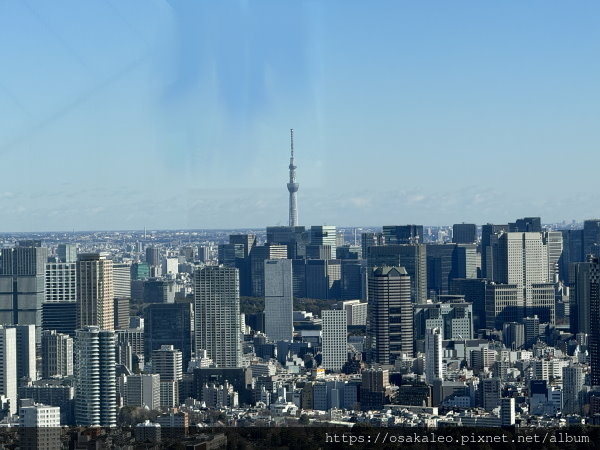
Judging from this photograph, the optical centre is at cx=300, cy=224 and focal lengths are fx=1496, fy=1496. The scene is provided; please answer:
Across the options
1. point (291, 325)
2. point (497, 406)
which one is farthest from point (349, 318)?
point (497, 406)

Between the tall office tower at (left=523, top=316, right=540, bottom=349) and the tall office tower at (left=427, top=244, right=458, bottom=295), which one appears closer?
the tall office tower at (left=523, top=316, right=540, bottom=349)

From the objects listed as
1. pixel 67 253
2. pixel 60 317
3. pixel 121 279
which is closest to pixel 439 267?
pixel 121 279

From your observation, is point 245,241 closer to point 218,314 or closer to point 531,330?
point 218,314

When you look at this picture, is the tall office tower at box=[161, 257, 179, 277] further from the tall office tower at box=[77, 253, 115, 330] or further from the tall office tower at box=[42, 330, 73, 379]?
the tall office tower at box=[42, 330, 73, 379]

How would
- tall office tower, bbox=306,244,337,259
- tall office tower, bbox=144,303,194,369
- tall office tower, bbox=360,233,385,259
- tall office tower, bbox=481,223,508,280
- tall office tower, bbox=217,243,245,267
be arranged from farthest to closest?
1. tall office tower, bbox=481,223,508,280
2. tall office tower, bbox=306,244,337,259
3. tall office tower, bbox=360,233,385,259
4. tall office tower, bbox=217,243,245,267
5. tall office tower, bbox=144,303,194,369

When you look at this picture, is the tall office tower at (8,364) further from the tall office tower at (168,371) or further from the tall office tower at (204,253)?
the tall office tower at (204,253)

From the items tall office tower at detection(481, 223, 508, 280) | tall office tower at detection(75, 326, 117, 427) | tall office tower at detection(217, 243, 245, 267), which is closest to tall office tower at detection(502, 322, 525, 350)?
tall office tower at detection(481, 223, 508, 280)
